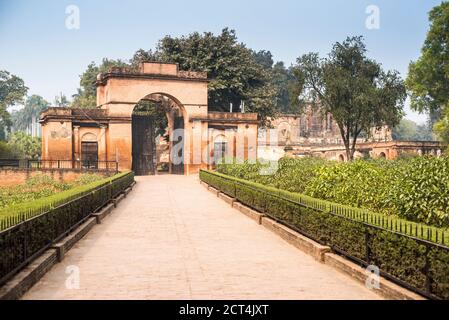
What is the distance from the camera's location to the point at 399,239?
7.34m

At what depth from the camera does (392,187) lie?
11633mm

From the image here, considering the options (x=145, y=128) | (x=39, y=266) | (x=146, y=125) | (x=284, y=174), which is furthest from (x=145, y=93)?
(x=39, y=266)

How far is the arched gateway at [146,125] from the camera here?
3869 cm

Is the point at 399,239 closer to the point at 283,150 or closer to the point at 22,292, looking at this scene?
the point at 22,292

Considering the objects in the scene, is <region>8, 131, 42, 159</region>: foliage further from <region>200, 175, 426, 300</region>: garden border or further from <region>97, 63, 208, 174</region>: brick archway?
<region>200, 175, 426, 300</region>: garden border

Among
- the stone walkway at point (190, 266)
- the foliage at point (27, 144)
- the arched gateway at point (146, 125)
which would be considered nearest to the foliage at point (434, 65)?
the arched gateway at point (146, 125)

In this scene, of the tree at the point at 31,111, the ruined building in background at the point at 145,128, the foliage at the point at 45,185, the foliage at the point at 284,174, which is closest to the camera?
the foliage at the point at 284,174

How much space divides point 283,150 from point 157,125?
80.0 ft

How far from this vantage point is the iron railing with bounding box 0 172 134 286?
7.52 m

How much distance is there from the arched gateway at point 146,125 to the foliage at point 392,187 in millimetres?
24166

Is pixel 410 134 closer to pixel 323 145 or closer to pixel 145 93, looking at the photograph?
pixel 323 145

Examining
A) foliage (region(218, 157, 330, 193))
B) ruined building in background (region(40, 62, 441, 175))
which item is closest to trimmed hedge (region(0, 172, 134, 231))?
foliage (region(218, 157, 330, 193))

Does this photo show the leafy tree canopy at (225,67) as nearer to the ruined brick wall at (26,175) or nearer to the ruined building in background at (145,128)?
the ruined building in background at (145,128)
